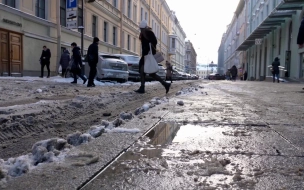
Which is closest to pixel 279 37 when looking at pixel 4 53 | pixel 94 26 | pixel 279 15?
pixel 279 15

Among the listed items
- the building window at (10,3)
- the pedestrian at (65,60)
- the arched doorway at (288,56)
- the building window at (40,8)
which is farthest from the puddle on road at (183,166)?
the arched doorway at (288,56)

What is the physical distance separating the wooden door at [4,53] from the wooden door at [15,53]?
0.20 metres

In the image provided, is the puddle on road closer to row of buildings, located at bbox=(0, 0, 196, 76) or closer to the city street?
the city street

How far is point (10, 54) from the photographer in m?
15.5

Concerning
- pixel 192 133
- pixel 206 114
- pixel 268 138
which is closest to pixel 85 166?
pixel 192 133

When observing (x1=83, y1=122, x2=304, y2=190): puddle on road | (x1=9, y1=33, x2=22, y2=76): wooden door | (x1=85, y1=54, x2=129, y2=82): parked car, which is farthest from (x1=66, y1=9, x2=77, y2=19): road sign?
(x1=83, y1=122, x2=304, y2=190): puddle on road

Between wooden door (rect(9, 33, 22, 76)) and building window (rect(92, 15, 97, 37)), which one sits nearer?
wooden door (rect(9, 33, 22, 76))

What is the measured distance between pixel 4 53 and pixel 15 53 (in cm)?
64

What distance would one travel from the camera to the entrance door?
15.1 meters

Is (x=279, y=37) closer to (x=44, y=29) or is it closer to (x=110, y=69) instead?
(x=110, y=69)

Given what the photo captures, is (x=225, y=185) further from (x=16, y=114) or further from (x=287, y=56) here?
(x=287, y=56)

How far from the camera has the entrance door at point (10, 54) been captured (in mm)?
15142

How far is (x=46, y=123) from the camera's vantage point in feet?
13.0

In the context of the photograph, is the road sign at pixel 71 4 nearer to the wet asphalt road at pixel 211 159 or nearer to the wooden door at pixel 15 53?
the wooden door at pixel 15 53
